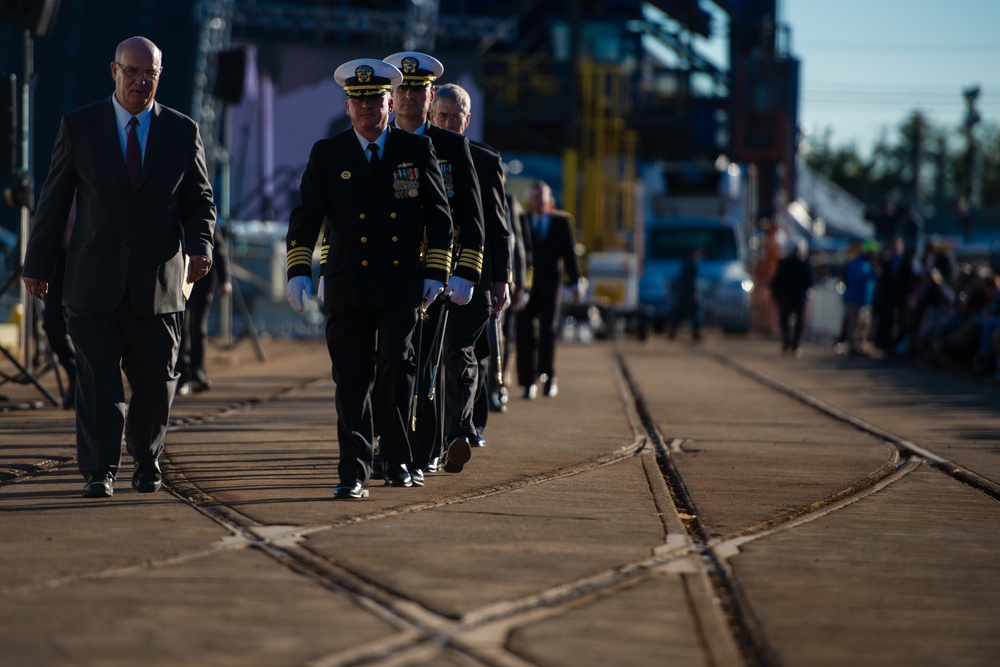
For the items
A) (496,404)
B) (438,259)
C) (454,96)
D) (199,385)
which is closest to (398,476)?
(438,259)

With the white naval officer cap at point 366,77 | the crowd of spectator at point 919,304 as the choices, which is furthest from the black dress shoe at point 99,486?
the crowd of spectator at point 919,304

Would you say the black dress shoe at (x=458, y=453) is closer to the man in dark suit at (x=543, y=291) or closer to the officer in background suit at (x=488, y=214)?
the officer in background suit at (x=488, y=214)

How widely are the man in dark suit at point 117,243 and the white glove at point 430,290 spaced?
95cm

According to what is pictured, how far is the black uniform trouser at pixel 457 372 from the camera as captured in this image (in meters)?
7.51

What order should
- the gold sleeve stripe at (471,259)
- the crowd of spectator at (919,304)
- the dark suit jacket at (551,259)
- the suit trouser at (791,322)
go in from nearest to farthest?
the gold sleeve stripe at (471,259), the dark suit jacket at (551,259), the crowd of spectator at (919,304), the suit trouser at (791,322)

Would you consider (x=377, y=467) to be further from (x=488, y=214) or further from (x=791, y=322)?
(x=791, y=322)

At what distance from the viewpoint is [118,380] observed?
6824 mm

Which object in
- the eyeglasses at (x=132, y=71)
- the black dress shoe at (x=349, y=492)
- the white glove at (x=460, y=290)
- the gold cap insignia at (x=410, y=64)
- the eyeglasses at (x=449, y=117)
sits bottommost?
the black dress shoe at (x=349, y=492)

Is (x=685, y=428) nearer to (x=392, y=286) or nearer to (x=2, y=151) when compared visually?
(x=392, y=286)

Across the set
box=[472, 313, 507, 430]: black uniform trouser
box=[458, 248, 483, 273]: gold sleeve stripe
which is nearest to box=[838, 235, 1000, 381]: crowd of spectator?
box=[472, 313, 507, 430]: black uniform trouser

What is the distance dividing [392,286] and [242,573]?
2094 mm

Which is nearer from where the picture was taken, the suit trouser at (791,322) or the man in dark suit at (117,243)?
the man in dark suit at (117,243)

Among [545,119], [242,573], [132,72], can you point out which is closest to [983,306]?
[132,72]

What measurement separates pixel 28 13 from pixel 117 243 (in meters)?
5.99
